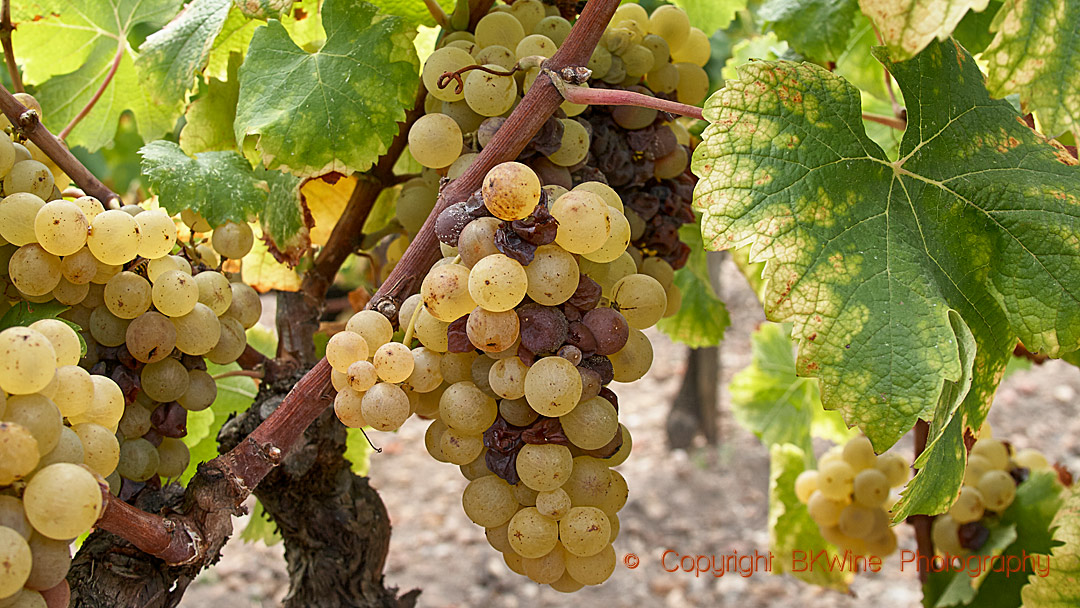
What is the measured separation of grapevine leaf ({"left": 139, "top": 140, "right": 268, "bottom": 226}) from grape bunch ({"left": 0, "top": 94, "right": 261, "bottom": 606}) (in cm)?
2

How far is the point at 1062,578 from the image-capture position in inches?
34.6

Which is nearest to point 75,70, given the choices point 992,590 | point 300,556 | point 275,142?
point 275,142

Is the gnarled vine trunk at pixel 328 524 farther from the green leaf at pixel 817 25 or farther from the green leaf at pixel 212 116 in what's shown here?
the green leaf at pixel 817 25

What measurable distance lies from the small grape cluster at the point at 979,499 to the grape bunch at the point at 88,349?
103 cm

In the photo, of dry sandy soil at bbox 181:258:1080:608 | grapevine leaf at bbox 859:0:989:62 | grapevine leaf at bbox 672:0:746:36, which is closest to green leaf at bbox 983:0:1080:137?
grapevine leaf at bbox 859:0:989:62

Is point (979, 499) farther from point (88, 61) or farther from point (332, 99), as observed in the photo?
point (88, 61)

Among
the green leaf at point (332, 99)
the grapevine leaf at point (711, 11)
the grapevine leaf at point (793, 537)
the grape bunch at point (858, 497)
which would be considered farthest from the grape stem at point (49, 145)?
the grapevine leaf at point (793, 537)

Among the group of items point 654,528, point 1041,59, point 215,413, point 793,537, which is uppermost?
point 1041,59

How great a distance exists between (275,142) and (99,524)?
336 mm

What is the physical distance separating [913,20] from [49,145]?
634mm

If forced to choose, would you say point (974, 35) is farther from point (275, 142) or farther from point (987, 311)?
point (275, 142)

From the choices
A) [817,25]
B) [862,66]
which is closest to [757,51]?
[862,66]

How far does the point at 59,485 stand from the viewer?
1.44 ft

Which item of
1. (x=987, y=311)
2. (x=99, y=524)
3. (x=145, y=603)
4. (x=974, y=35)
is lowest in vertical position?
(x=145, y=603)
